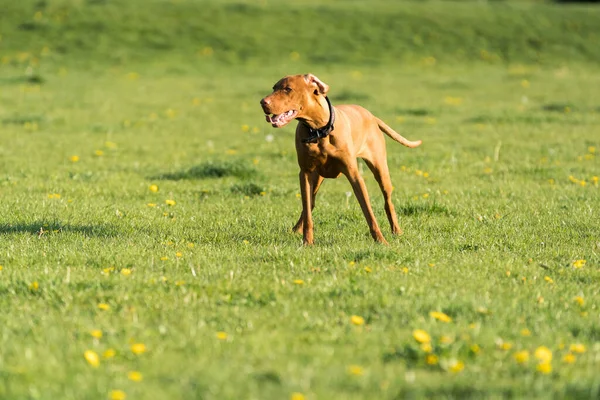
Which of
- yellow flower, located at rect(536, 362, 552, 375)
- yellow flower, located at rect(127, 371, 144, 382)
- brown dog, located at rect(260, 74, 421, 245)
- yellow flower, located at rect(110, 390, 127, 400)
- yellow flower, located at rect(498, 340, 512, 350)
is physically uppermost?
brown dog, located at rect(260, 74, 421, 245)

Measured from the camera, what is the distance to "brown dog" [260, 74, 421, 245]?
6633 millimetres

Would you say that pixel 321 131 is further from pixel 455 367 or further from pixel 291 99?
pixel 455 367

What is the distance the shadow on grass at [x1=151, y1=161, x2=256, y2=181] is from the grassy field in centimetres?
3

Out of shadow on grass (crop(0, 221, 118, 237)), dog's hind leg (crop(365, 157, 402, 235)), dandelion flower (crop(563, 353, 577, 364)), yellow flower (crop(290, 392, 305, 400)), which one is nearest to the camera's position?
yellow flower (crop(290, 392, 305, 400))

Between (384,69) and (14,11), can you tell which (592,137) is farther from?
(14,11)

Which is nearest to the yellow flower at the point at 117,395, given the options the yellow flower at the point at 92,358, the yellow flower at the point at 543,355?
the yellow flower at the point at 92,358

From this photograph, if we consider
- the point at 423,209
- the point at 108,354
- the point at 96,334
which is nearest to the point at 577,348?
the point at 108,354

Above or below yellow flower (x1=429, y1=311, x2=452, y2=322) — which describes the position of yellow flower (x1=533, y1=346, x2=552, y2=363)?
above

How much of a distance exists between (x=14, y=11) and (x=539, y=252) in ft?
93.8

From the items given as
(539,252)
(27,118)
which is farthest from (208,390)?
(27,118)

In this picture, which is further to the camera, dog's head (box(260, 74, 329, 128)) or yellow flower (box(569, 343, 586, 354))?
dog's head (box(260, 74, 329, 128))

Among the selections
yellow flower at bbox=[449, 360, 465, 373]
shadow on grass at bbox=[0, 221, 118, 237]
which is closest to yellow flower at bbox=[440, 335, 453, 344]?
yellow flower at bbox=[449, 360, 465, 373]

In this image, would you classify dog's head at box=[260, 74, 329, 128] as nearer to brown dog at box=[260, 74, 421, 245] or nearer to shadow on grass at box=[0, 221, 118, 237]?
brown dog at box=[260, 74, 421, 245]

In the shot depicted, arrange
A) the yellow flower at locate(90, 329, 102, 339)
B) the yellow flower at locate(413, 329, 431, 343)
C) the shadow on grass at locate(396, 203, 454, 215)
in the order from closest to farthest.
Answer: the yellow flower at locate(413, 329, 431, 343) < the yellow flower at locate(90, 329, 102, 339) < the shadow on grass at locate(396, 203, 454, 215)
